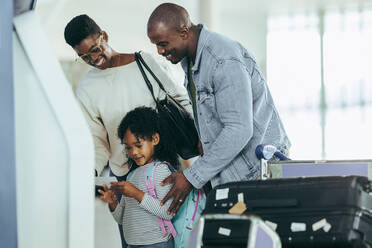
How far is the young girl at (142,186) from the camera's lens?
12.6ft

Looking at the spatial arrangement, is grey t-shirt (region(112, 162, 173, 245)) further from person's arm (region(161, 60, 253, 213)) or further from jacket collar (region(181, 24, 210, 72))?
jacket collar (region(181, 24, 210, 72))

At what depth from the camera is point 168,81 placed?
4078 mm

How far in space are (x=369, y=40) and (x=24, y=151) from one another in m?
5.75

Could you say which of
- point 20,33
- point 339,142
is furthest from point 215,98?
point 339,142

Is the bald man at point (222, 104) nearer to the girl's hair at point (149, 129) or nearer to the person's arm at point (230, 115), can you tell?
the person's arm at point (230, 115)

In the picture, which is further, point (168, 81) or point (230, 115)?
point (168, 81)

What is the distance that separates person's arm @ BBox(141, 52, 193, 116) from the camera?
13.3ft

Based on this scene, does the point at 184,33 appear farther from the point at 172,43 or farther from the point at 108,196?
the point at 108,196

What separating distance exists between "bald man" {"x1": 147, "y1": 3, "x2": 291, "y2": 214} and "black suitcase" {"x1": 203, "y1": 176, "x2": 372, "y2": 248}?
88 cm

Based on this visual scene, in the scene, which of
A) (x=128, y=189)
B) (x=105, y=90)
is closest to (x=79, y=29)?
(x=105, y=90)

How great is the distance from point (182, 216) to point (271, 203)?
144cm

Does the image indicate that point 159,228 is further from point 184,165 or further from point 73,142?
point 73,142

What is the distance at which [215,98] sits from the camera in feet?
11.6

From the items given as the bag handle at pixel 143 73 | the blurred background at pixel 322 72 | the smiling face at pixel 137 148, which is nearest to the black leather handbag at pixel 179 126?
the bag handle at pixel 143 73
